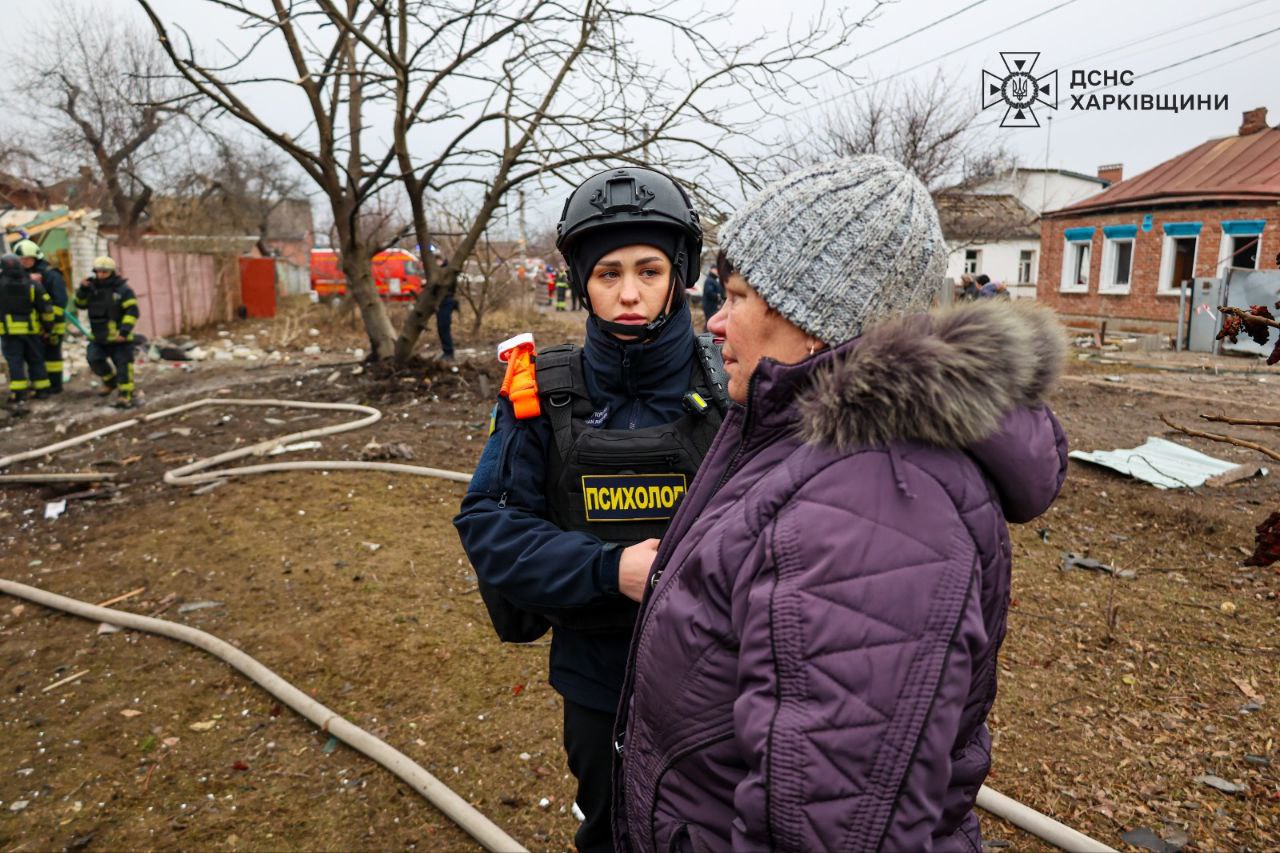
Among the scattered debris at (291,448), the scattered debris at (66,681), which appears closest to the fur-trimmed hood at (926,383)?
the scattered debris at (66,681)

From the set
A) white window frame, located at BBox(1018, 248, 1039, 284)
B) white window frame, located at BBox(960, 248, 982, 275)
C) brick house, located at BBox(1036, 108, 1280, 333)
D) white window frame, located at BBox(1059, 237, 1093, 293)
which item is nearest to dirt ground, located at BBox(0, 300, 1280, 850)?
brick house, located at BBox(1036, 108, 1280, 333)

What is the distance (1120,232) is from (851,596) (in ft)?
83.8

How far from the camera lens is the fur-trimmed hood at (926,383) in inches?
38.6

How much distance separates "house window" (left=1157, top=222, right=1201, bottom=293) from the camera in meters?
20.8

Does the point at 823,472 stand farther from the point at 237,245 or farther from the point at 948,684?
the point at 237,245

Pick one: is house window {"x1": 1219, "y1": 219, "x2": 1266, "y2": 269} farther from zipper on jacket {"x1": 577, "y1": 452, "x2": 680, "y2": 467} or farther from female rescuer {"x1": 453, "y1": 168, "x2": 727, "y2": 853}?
zipper on jacket {"x1": 577, "y1": 452, "x2": 680, "y2": 467}

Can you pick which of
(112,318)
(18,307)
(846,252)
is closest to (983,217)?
(112,318)

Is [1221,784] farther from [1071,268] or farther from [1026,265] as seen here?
[1026,265]

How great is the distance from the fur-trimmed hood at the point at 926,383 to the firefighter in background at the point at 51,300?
41.3 feet

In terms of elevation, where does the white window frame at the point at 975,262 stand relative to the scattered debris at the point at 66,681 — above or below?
above

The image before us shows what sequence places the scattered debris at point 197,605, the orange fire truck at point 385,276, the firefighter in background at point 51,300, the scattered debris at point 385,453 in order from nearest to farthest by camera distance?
the scattered debris at point 197,605, the scattered debris at point 385,453, the firefighter in background at point 51,300, the orange fire truck at point 385,276

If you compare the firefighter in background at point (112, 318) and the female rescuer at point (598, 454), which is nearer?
the female rescuer at point (598, 454)

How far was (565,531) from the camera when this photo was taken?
1843 millimetres

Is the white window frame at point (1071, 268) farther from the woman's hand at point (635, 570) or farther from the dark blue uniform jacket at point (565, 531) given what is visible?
the woman's hand at point (635, 570)
